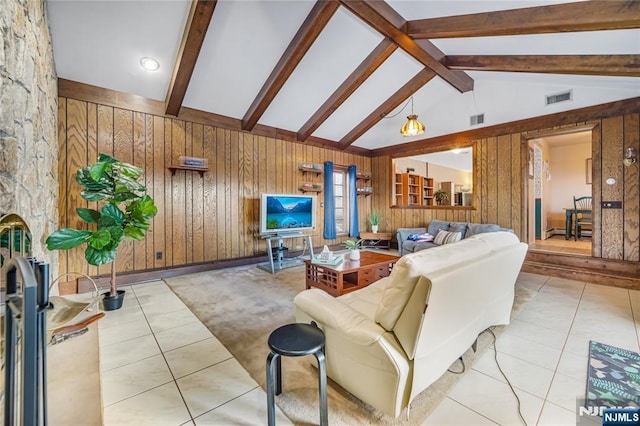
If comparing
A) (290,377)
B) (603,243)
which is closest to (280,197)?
(290,377)

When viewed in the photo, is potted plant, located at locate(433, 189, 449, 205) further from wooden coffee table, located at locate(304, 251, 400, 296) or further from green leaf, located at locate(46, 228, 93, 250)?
green leaf, located at locate(46, 228, 93, 250)

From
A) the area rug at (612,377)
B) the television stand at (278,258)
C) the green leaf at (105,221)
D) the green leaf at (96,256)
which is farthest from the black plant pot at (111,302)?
the area rug at (612,377)

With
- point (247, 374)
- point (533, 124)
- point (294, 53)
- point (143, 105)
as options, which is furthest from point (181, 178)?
point (533, 124)

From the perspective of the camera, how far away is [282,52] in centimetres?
350

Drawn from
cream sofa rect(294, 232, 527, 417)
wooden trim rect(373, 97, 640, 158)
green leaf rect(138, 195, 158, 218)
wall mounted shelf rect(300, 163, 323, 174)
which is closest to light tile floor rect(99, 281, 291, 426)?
cream sofa rect(294, 232, 527, 417)

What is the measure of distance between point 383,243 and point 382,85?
3726 millimetres

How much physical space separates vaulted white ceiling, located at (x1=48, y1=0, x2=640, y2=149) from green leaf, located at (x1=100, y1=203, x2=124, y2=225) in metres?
1.94

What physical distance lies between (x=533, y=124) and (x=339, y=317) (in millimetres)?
5043

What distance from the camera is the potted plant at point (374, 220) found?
6609mm

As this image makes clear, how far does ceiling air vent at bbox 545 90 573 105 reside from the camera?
3967 mm

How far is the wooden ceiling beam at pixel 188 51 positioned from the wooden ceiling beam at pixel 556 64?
337cm

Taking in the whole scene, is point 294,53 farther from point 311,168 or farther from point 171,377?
point 171,377

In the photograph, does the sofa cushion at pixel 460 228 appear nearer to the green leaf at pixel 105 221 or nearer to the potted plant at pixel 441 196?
the potted plant at pixel 441 196

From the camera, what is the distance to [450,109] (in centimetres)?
520
